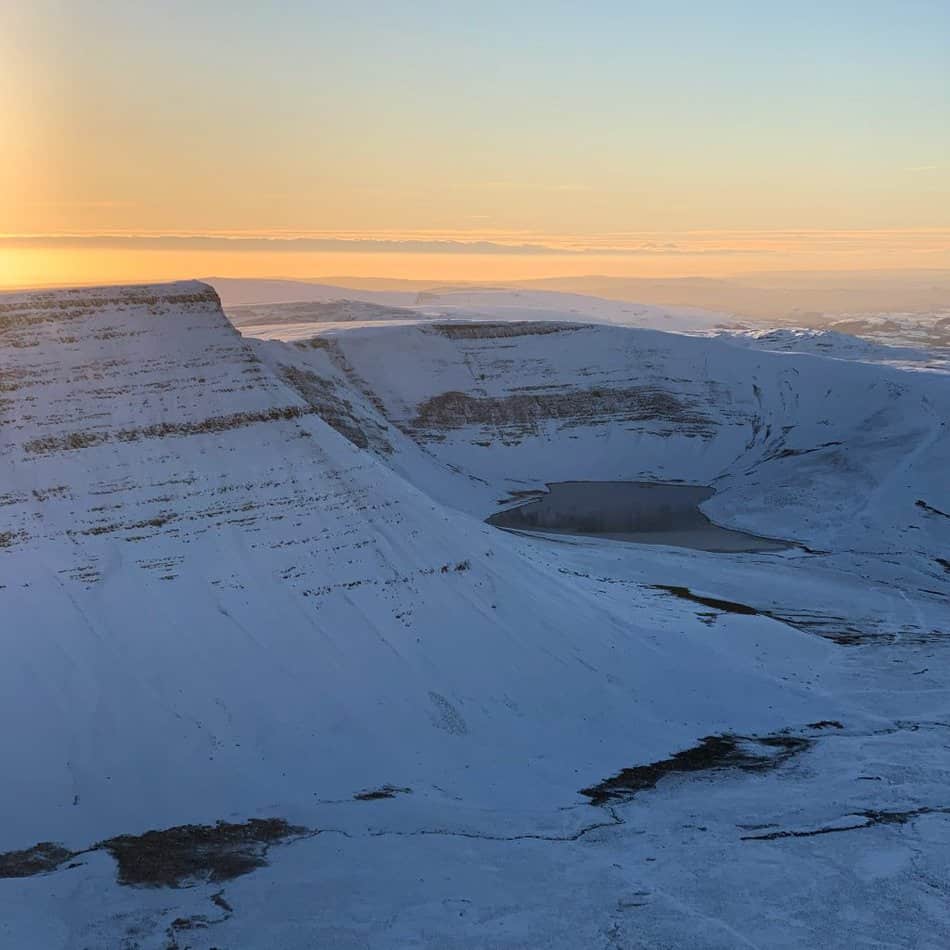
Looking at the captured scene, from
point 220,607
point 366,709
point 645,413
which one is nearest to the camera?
point 366,709

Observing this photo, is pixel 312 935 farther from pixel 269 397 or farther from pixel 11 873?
pixel 269 397

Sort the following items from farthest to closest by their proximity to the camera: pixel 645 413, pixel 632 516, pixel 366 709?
pixel 645 413 < pixel 632 516 < pixel 366 709

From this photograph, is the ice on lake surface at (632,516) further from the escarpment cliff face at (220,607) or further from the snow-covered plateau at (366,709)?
the escarpment cliff face at (220,607)

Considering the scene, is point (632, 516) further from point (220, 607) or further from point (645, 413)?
point (220, 607)

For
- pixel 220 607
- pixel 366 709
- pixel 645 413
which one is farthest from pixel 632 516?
pixel 220 607

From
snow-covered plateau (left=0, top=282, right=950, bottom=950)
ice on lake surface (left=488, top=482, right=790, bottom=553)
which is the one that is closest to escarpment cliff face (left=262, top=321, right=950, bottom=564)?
ice on lake surface (left=488, top=482, right=790, bottom=553)

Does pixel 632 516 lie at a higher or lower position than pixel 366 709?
lower

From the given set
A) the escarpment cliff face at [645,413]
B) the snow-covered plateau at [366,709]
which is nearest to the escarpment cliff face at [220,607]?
the snow-covered plateau at [366,709]
